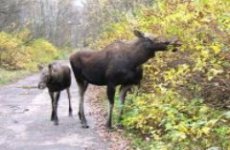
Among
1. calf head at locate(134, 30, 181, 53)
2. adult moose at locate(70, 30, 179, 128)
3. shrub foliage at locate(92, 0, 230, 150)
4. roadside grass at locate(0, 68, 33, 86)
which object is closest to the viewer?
shrub foliage at locate(92, 0, 230, 150)

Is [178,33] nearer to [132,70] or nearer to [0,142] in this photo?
[132,70]

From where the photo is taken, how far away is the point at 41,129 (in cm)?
1191

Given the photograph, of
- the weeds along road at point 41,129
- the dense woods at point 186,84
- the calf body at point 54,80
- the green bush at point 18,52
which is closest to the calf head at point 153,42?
the dense woods at point 186,84

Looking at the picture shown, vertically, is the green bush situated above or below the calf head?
below

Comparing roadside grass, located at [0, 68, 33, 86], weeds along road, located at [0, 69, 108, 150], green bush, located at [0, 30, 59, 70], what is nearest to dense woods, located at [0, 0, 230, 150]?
weeds along road, located at [0, 69, 108, 150]

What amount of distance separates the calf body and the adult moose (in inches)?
39.2

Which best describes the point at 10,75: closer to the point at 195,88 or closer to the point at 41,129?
the point at 41,129

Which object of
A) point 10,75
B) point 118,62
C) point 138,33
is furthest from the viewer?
point 10,75

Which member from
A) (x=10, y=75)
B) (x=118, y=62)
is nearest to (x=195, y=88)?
(x=118, y=62)

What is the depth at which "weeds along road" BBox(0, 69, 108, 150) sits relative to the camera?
1020 centimetres

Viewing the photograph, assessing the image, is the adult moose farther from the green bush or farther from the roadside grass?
the green bush

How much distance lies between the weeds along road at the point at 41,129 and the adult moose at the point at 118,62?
2.24 feet

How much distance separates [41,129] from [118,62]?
2697 mm

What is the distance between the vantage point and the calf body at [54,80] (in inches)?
493
